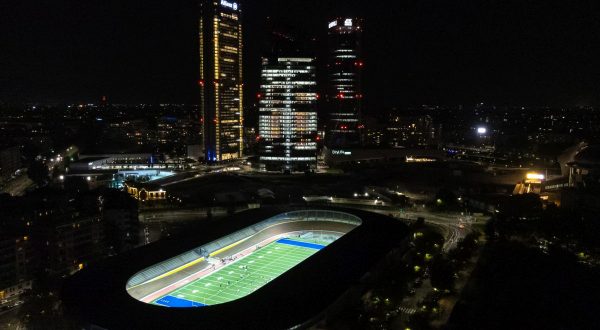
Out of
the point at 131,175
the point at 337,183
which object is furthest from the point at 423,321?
the point at 131,175

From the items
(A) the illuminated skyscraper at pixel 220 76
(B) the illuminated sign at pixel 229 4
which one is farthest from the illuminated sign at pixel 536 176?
(B) the illuminated sign at pixel 229 4

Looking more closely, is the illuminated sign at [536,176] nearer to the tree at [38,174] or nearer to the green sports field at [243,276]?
the green sports field at [243,276]

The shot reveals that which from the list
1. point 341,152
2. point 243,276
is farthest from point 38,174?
point 341,152

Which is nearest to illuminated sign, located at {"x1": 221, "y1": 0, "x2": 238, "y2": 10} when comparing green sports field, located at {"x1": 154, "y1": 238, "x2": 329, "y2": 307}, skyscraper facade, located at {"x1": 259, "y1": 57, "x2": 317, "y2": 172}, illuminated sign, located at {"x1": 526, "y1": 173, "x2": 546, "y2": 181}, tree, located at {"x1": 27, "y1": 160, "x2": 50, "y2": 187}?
skyscraper facade, located at {"x1": 259, "y1": 57, "x2": 317, "y2": 172}

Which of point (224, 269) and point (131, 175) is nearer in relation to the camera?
point (224, 269)

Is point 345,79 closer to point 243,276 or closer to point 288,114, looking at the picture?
point 288,114

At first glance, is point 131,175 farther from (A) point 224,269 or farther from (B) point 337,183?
(A) point 224,269
